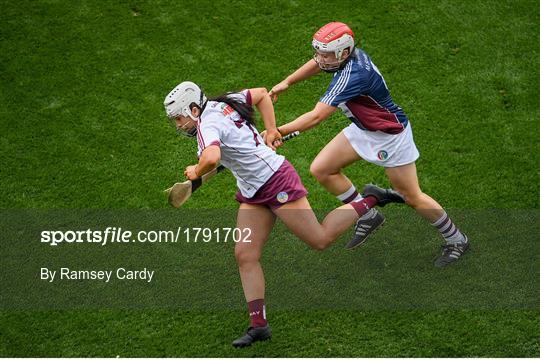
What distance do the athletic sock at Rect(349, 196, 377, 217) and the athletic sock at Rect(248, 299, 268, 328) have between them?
39.1 inches

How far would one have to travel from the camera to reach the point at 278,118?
905 centimetres

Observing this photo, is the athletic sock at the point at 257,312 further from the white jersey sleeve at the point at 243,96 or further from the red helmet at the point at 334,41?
the red helmet at the point at 334,41

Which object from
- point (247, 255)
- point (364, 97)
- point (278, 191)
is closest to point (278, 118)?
point (364, 97)

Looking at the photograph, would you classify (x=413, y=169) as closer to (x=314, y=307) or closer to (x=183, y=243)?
(x=314, y=307)

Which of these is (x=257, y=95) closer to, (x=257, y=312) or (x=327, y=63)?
(x=327, y=63)

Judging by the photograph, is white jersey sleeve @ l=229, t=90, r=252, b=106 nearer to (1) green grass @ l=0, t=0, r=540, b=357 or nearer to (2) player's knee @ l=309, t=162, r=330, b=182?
(2) player's knee @ l=309, t=162, r=330, b=182

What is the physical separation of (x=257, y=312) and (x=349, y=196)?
1420 millimetres

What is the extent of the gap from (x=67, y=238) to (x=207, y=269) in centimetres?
125

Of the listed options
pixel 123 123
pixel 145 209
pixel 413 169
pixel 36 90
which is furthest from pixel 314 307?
pixel 36 90

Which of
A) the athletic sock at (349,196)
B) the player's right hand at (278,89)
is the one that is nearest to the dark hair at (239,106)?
the player's right hand at (278,89)

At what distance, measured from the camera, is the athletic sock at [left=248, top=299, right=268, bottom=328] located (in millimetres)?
6730

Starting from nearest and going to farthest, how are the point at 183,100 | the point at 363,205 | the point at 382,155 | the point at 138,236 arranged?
the point at 183,100, the point at 363,205, the point at 382,155, the point at 138,236

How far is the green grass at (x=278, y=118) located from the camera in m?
6.93

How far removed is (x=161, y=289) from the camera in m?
7.38
